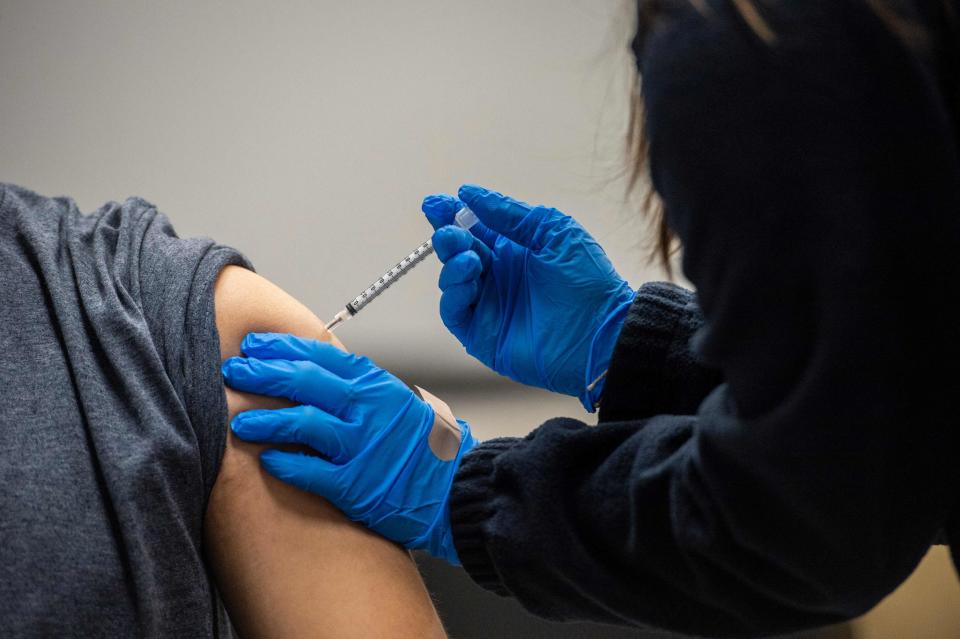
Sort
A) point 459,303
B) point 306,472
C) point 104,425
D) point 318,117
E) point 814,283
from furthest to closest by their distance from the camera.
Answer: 1. point 318,117
2. point 459,303
3. point 306,472
4. point 104,425
5. point 814,283

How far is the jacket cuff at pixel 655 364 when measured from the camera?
45.4 inches

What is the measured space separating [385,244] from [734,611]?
1288 millimetres

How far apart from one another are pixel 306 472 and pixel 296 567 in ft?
0.37

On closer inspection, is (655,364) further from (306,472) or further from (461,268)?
(306,472)

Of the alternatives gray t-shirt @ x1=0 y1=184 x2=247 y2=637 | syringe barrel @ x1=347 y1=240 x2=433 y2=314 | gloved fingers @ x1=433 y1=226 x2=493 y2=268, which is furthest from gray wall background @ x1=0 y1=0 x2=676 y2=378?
gray t-shirt @ x1=0 y1=184 x2=247 y2=637

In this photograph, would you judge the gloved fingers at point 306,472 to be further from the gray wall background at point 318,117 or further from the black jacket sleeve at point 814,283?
the gray wall background at point 318,117

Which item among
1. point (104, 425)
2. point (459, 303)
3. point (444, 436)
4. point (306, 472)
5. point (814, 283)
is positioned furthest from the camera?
point (459, 303)

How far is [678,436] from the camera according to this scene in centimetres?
87

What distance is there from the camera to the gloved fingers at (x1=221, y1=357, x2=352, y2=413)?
1.08m

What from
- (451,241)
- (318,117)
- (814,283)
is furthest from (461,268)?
(318,117)

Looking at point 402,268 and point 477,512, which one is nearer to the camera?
point 477,512

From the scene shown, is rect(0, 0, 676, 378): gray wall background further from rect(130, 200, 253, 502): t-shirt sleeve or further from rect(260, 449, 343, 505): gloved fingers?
rect(260, 449, 343, 505): gloved fingers

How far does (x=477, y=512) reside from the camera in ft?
3.32

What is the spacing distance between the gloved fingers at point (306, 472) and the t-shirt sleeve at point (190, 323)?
6 centimetres
